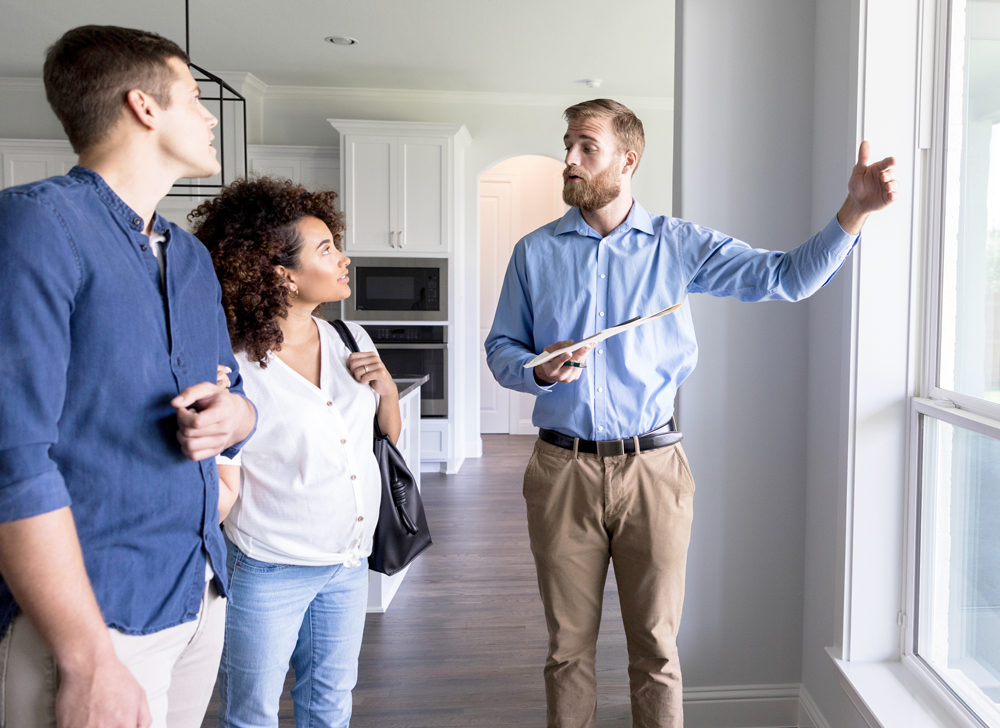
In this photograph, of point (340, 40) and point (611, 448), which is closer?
point (611, 448)

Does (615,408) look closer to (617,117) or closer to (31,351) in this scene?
(617,117)

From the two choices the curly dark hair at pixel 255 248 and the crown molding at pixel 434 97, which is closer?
the curly dark hair at pixel 255 248

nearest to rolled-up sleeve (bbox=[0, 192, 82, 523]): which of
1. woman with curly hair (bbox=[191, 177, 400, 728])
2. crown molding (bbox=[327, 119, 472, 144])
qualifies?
woman with curly hair (bbox=[191, 177, 400, 728])

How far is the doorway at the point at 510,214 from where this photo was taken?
6.91 meters

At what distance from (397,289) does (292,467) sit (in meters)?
4.14

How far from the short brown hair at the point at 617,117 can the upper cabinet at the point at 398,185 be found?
3.68 meters

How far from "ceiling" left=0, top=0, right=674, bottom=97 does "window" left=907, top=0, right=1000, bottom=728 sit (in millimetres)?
2691

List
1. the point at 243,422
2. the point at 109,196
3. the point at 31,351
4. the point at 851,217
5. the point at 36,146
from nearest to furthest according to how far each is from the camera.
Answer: the point at 31,351, the point at 109,196, the point at 243,422, the point at 851,217, the point at 36,146

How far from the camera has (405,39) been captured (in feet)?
14.7

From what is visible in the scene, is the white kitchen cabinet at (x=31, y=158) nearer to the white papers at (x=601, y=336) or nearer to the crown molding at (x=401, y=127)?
the crown molding at (x=401, y=127)

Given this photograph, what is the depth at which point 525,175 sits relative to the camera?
693 centimetres

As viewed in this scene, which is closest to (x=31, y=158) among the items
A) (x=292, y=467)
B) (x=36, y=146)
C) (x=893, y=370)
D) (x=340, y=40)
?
(x=36, y=146)

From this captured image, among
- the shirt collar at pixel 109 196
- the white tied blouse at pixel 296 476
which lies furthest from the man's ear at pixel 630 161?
the shirt collar at pixel 109 196

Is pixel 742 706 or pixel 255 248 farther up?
pixel 255 248
